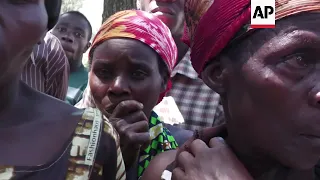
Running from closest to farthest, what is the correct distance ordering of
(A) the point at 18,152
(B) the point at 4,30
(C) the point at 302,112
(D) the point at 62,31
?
(B) the point at 4,30 < (A) the point at 18,152 < (C) the point at 302,112 < (D) the point at 62,31

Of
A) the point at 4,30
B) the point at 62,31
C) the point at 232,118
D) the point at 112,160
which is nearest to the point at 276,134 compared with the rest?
the point at 232,118

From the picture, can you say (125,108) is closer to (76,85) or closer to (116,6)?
(76,85)

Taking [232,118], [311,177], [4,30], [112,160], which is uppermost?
[4,30]

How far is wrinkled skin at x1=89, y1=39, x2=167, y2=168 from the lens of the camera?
219 cm

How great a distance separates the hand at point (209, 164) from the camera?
60.9 inches

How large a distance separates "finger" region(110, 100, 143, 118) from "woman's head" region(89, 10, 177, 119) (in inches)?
4.1

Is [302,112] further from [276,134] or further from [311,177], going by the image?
[311,177]

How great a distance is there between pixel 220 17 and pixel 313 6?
0.31 m

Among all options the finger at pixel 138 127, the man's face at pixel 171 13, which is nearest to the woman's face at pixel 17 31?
the finger at pixel 138 127

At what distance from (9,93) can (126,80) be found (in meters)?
0.95

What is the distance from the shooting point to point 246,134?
1.60 m

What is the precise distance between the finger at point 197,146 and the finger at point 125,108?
54cm

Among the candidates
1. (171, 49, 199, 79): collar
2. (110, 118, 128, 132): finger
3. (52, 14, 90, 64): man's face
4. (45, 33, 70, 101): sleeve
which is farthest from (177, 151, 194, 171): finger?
(52, 14, 90, 64): man's face

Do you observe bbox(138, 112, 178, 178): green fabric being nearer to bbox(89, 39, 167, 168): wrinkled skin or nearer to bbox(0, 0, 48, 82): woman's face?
bbox(89, 39, 167, 168): wrinkled skin
